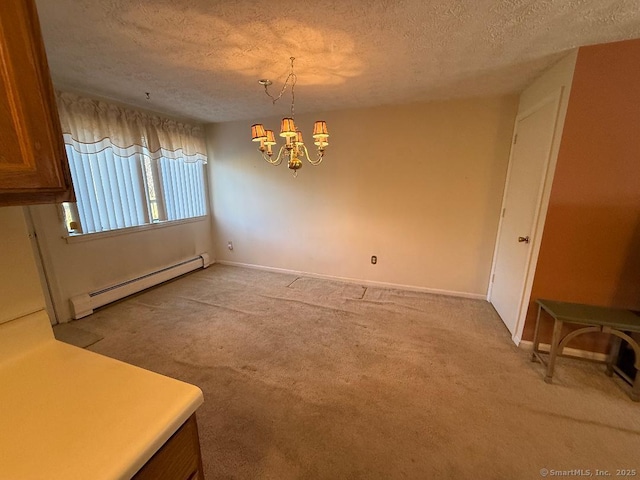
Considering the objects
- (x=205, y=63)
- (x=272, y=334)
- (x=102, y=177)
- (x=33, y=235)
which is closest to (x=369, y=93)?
(x=205, y=63)

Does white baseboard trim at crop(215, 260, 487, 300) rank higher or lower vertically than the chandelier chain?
lower

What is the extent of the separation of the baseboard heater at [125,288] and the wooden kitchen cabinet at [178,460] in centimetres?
294

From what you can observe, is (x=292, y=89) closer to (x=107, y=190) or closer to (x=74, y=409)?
(x=107, y=190)

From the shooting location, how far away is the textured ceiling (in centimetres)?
142

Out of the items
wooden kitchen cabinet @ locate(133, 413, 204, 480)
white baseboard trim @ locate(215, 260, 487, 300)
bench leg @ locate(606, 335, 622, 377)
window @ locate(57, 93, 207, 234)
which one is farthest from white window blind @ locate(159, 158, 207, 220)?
bench leg @ locate(606, 335, 622, 377)

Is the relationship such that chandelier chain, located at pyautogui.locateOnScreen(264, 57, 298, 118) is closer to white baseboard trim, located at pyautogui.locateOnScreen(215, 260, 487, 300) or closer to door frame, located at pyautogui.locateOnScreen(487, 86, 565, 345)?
door frame, located at pyautogui.locateOnScreen(487, 86, 565, 345)

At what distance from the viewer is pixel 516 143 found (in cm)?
275

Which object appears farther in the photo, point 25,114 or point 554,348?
point 554,348

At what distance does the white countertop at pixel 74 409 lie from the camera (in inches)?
22.5

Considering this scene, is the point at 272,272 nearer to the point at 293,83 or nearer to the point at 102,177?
the point at 102,177

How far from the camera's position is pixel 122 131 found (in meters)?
3.09

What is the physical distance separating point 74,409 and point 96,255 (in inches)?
118

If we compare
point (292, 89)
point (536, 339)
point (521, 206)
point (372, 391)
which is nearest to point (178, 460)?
point (372, 391)

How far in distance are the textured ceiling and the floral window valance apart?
235 mm
